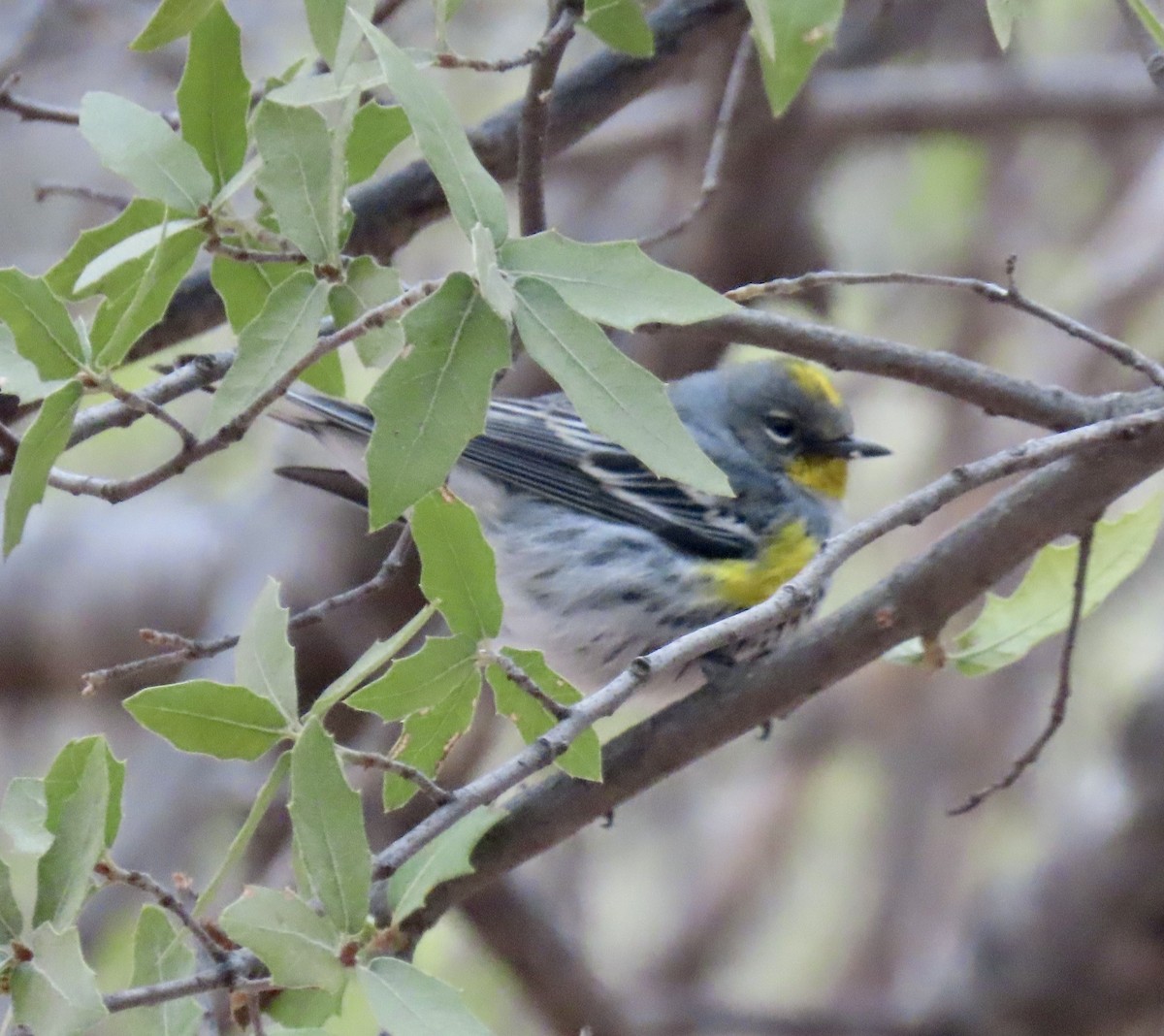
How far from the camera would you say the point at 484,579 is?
115 centimetres

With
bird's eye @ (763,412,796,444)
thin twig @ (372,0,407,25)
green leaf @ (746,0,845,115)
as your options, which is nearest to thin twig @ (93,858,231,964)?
green leaf @ (746,0,845,115)

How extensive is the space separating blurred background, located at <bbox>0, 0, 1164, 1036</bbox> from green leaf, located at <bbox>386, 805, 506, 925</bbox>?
1.34 meters

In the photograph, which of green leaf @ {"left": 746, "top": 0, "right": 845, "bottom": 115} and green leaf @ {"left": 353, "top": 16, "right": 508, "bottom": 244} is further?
green leaf @ {"left": 746, "top": 0, "right": 845, "bottom": 115}

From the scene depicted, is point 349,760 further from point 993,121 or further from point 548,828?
point 993,121

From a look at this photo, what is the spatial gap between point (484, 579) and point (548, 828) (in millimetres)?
526

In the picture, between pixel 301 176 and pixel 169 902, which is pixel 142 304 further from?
pixel 169 902

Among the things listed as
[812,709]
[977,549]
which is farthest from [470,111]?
[977,549]

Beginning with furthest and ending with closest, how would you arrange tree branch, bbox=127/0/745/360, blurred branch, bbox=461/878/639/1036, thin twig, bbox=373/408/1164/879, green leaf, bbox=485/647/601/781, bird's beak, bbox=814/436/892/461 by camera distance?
blurred branch, bbox=461/878/639/1036 → bird's beak, bbox=814/436/892/461 → tree branch, bbox=127/0/745/360 → green leaf, bbox=485/647/601/781 → thin twig, bbox=373/408/1164/879

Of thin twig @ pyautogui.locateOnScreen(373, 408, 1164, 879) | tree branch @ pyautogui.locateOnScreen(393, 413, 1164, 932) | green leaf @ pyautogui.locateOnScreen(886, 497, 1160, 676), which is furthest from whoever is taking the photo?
green leaf @ pyautogui.locateOnScreen(886, 497, 1160, 676)

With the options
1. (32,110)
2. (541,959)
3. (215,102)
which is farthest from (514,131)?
(541,959)

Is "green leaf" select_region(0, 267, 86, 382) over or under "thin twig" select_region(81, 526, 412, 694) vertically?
over

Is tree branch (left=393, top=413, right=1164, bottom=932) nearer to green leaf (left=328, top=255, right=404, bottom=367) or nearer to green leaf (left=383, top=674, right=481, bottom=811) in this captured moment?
green leaf (left=383, top=674, right=481, bottom=811)

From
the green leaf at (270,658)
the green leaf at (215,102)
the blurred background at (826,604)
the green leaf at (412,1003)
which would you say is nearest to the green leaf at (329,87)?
the green leaf at (215,102)

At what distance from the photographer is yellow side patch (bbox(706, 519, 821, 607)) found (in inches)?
94.6
